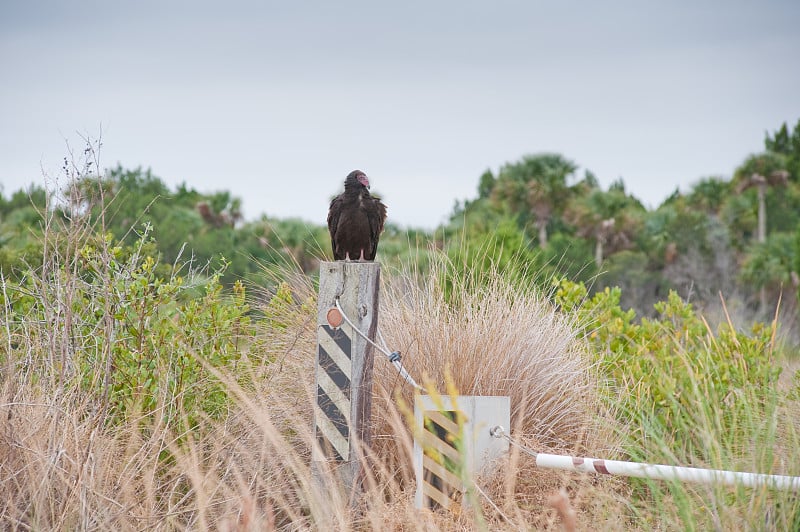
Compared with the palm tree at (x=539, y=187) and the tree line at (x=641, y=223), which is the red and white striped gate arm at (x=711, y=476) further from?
the palm tree at (x=539, y=187)

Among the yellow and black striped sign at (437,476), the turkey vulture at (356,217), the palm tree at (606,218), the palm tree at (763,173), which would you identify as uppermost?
the palm tree at (763,173)

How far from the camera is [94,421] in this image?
14.5 ft

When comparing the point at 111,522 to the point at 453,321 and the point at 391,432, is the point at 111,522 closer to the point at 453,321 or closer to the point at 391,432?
the point at 391,432

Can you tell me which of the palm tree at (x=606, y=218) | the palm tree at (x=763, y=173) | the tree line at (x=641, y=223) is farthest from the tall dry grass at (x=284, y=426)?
the palm tree at (x=763, y=173)

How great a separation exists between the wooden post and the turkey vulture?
1.02m

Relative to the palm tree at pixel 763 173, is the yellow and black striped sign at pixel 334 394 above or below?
below

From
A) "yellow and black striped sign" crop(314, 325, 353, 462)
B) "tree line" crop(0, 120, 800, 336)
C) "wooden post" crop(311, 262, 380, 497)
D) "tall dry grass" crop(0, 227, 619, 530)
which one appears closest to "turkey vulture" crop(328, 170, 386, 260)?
"tall dry grass" crop(0, 227, 619, 530)

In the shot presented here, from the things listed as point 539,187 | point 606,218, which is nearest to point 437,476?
point 606,218

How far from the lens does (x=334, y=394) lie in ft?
13.9

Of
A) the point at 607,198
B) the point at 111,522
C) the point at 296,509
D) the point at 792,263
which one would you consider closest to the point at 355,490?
the point at 296,509

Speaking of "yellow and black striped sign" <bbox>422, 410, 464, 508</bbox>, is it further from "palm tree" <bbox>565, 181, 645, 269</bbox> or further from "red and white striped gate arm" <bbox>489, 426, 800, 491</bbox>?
"palm tree" <bbox>565, 181, 645, 269</bbox>

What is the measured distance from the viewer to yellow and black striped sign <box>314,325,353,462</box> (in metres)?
4.21

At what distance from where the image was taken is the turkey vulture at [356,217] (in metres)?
5.28

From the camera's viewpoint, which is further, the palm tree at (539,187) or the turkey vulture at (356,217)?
the palm tree at (539,187)
